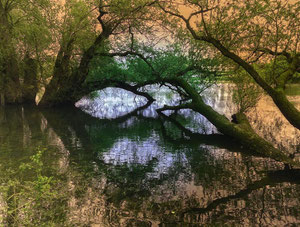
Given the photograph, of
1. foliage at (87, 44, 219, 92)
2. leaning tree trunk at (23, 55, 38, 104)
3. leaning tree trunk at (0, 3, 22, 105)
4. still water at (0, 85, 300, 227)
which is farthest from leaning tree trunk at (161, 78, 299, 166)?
leaning tree trunk at (23, 55, 38, 104)

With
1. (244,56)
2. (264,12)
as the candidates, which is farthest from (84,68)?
(264,12)

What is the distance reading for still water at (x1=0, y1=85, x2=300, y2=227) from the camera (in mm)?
6234

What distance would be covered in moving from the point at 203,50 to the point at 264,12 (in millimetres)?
10588

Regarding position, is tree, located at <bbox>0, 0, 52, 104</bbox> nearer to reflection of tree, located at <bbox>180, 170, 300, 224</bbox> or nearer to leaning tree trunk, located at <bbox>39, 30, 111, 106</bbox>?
leaning tree trunk, located at <bbox>39, 30, 111, 106</bbox>

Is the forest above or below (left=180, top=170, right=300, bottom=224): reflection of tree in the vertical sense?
above

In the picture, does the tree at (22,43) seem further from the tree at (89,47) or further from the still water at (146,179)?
the still water at (146,179)

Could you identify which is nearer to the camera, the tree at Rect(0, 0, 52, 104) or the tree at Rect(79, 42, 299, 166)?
the tree at Rect(79, 42, 299, 166)

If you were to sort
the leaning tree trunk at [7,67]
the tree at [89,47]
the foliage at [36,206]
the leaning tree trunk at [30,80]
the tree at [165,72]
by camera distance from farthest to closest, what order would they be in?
the leaning tree trunk at [30,80]
the leaning tree trunk at [7,67]
the tree at [89,47]
the tree at [165,72]
the foliage at [36,206]

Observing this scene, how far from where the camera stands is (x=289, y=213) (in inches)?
251

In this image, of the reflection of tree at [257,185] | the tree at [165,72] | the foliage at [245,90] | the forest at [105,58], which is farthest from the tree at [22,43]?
the reflection of tree at [257,185]

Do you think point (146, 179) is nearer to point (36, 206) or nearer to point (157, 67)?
point (36, 206)

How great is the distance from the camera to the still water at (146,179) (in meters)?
6.23

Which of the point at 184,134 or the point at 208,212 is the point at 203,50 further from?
the point at 208,212

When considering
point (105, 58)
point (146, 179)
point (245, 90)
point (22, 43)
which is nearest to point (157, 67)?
point (105, 58)
